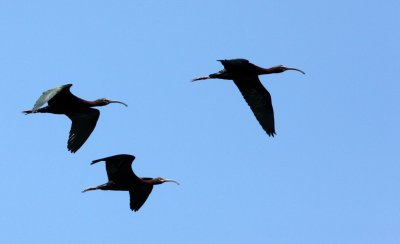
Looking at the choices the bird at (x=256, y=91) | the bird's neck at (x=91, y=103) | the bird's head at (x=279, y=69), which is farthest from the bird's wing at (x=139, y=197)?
the bird's head at (x=279, y=69)

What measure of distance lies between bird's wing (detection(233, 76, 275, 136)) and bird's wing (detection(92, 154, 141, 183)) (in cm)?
375

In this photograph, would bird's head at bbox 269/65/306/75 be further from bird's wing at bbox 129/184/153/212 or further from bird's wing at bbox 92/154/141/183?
bird's wing at bbox 92/154/141/183

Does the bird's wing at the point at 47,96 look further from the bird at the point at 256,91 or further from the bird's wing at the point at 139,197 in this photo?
the bird at the point at 256,91

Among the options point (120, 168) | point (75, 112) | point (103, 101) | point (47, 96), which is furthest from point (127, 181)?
point (47, 96)

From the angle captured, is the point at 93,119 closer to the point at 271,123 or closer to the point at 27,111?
the point at 27,111

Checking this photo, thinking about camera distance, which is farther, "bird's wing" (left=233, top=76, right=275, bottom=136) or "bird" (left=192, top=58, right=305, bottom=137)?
"bird's wing" (left=233, top=76, right=275, bottom=136)

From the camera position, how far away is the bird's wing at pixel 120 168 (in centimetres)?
2791

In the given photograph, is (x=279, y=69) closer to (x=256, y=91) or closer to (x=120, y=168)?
(x=256, y=91)

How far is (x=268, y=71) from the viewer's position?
29656 millimetres

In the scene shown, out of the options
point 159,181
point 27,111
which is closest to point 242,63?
point 159,181

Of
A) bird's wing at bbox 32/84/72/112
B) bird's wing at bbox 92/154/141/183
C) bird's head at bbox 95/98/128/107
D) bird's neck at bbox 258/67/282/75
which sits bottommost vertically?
bird's wing at bbox 92/154/141/183

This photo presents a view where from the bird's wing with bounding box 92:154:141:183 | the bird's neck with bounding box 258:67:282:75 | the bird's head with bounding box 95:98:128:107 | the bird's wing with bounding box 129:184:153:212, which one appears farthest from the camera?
the bird's head with bounding box 95:98:128:107

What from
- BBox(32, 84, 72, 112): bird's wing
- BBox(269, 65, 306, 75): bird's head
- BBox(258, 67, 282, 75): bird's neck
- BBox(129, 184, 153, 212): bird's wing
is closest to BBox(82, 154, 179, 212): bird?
BBox(129, 184, 153, 212): bird's wing

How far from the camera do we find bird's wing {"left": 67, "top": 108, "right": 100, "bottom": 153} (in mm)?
28688
